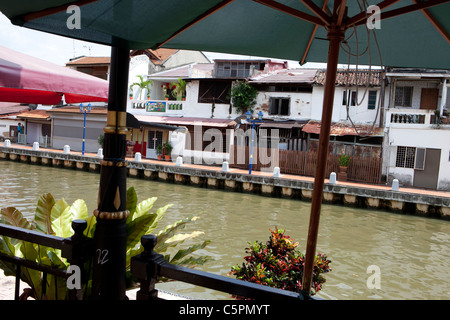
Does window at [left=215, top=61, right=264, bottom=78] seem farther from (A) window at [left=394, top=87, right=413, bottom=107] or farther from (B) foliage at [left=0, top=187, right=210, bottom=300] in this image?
(B) foliage at [left=0, top=187, right=210, bottom=300]

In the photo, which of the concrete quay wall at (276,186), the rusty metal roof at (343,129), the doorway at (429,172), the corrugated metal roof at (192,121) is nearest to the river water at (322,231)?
the concrete quay wall at (276,186)

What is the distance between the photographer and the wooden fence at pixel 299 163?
60.2 ft

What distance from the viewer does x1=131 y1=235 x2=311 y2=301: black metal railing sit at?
1606 millimetres

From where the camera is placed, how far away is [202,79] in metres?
23.5

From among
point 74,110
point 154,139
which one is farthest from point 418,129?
point 74,110

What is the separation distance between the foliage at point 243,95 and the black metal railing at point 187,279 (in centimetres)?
2090

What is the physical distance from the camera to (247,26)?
276 centimetres

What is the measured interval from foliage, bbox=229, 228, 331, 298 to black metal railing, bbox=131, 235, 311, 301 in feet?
5.70

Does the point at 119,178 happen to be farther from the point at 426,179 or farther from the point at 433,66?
the point at 426,179

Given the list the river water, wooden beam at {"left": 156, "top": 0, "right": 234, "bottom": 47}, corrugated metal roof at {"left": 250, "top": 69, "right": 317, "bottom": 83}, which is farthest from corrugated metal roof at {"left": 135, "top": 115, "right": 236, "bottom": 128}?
wooden beam at {"left": 156, "top": 0, "right": 234, "bottom": 47}

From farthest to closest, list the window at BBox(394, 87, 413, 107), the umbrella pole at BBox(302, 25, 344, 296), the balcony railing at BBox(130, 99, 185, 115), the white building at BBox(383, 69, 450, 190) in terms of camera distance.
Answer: the balcony railing at BBox(130, 99, 185, 115) < the window at BBox(394, 87, 413, 107) < the white building at BBox(383, 69, 450, 190) < the umbrella pole at BBox(302, 25, 344, 296)

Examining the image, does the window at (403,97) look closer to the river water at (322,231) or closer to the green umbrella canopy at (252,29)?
the river water at (322,231)

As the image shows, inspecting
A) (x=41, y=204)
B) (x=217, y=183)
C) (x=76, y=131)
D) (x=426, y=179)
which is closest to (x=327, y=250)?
(x=41, y=204)
